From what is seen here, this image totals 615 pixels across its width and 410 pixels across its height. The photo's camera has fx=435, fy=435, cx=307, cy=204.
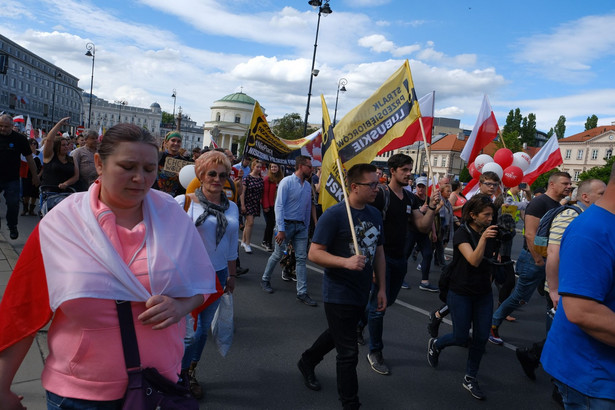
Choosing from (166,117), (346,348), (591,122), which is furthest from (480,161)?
(166,117)

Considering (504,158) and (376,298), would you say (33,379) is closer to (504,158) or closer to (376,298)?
(376,298)

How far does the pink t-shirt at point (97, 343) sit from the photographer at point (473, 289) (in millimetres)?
2906

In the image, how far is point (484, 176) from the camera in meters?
6.02

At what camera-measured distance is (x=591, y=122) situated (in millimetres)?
94938

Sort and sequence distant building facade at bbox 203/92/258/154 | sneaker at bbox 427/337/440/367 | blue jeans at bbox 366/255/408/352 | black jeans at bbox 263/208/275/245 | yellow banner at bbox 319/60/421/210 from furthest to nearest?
distant building facade at bbox 203/92/258/154
black jeans at bbox 263/208/275/245
yellow banner at bbox 319/60/421/210
sneaker at bbox 427/337/440/367
blue jeans at bbox 366/255/408/352

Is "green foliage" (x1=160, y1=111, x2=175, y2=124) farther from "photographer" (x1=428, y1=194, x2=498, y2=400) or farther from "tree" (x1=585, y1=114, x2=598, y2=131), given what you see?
"photographer" (x1=428, y1=194, x2=498, y2=400)

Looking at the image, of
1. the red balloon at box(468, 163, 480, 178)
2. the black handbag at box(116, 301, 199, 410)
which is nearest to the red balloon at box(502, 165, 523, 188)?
the red balloon at box(468, 163, 480, 178)

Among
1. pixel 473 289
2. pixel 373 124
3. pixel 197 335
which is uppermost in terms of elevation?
pixel 373 124

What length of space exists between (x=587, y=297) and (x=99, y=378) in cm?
189

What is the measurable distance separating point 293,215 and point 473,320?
3.08 metres

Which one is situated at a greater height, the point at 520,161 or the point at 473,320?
the point at 520,161

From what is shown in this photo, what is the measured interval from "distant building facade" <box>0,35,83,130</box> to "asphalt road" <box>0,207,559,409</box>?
84676 mm

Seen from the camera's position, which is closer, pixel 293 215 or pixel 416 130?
pixel 416 130

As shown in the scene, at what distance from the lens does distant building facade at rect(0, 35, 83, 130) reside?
3354 inches
